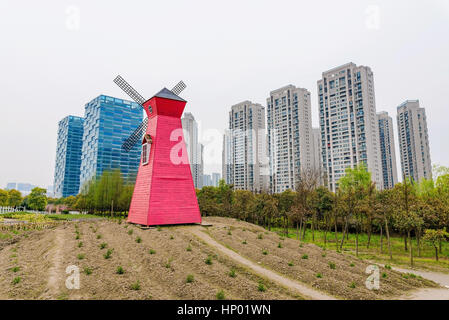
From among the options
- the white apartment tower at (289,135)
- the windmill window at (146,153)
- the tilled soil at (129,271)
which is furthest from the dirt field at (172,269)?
the white apartment tower at (289,135)

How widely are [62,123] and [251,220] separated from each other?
103 meters

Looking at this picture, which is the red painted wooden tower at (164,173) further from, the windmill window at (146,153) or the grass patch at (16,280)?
the grass patch at (16,280)

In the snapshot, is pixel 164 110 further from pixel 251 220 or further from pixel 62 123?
pixel 62 123

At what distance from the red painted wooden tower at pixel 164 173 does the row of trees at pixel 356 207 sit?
A: 11.7 meters

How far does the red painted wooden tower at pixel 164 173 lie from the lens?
16016mm

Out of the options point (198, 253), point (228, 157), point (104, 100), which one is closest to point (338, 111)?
point (228, 157)

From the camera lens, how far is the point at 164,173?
16.6m

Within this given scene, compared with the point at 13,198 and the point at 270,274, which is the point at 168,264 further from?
the point at 13,198

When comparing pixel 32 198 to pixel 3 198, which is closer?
pixel 32 198

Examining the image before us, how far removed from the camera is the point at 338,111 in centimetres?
5775

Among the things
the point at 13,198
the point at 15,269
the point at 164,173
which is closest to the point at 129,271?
the point at 15,269

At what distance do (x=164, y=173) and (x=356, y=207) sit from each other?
16.2 metres

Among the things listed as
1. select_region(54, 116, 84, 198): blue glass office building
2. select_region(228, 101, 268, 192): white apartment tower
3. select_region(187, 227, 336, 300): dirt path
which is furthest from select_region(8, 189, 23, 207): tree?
select_region(187, 227, 336, 300): dirt path

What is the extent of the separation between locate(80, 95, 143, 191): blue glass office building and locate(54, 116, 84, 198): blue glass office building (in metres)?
10.4
